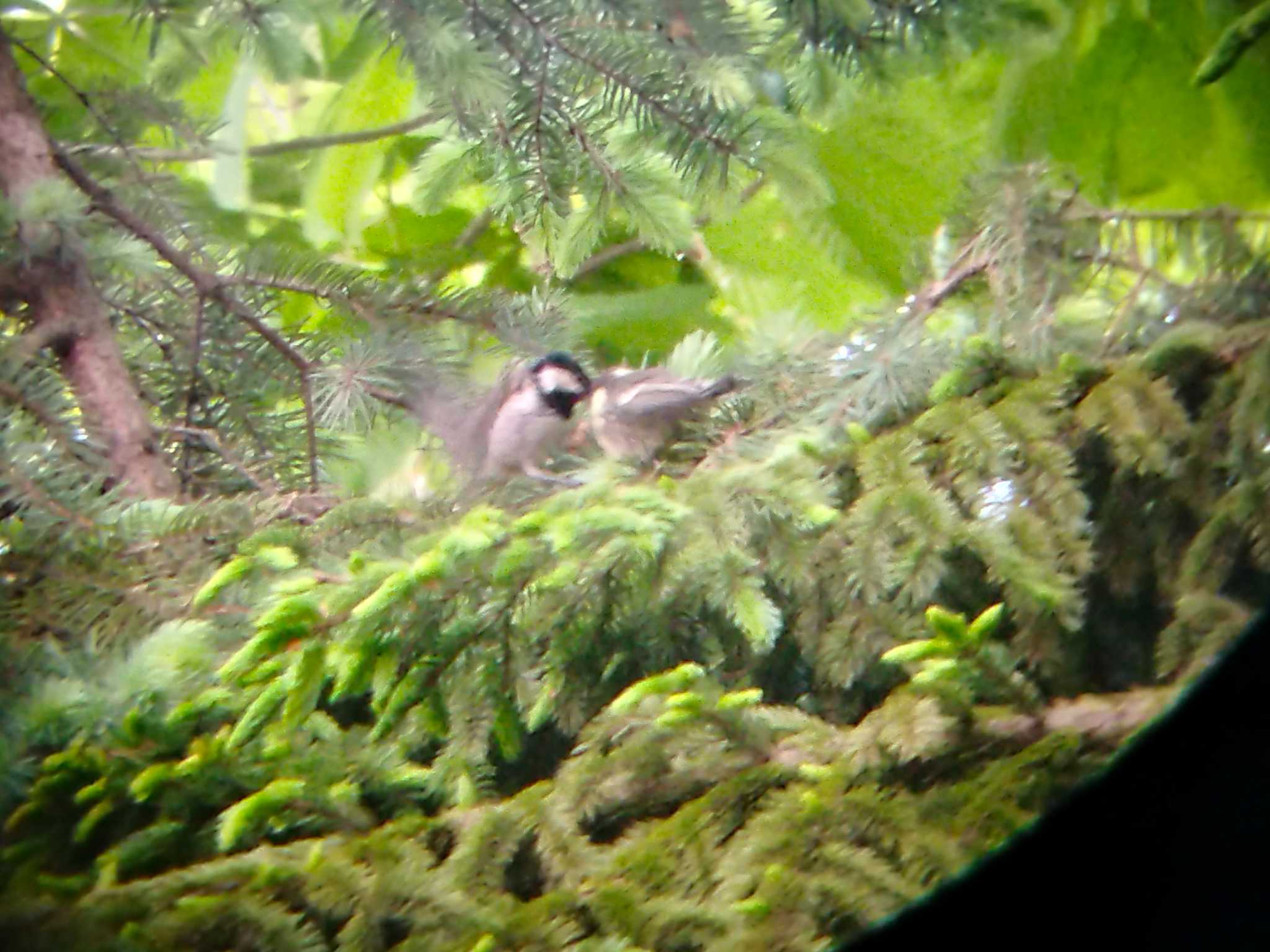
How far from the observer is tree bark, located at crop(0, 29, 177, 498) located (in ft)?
2.07

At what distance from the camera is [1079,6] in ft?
1.93

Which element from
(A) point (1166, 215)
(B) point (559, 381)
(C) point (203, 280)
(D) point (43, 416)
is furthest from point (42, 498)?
(A) point (1166, 215)

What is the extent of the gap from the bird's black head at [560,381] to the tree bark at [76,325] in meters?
0.26

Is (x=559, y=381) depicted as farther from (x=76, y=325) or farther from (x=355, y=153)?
(x=76, y=325)

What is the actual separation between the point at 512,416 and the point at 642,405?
0.30 feet

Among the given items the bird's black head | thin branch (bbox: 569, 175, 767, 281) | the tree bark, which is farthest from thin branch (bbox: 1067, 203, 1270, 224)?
the tree bark

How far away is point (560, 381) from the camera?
0.75 meters

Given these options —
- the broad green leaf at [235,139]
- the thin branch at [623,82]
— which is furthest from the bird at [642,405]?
the broad green leaf at [235,139]

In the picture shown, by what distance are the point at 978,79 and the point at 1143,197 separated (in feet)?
0.39

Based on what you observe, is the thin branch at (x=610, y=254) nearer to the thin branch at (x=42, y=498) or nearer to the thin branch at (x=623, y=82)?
the thin branch at (x=623, y=82)

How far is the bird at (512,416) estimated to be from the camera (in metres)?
0.71

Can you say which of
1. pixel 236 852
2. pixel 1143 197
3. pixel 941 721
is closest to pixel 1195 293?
pixel 1143 197

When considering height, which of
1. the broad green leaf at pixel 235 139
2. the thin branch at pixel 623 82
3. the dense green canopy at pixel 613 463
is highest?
the broad green leaf at pixel 235 139

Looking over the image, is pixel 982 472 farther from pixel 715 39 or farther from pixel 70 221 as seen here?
pixel 70 221
